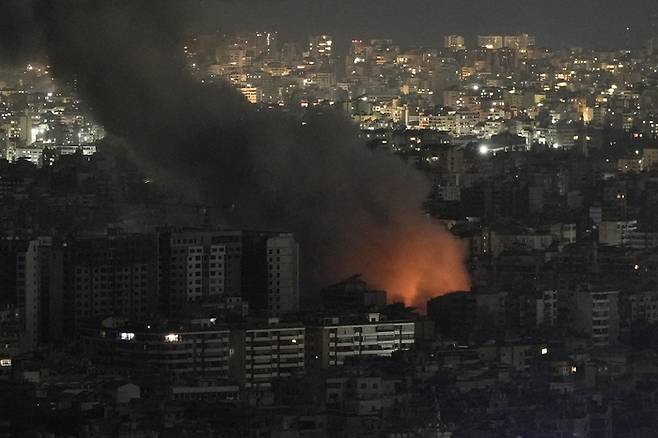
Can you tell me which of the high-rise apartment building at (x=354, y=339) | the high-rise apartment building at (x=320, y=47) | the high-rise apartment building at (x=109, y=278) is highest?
the high-rise apartment building at (x=320, y=47)

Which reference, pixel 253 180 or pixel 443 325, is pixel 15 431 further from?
pixel 253 180

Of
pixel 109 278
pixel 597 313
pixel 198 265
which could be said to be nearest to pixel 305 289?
pixel 198 265

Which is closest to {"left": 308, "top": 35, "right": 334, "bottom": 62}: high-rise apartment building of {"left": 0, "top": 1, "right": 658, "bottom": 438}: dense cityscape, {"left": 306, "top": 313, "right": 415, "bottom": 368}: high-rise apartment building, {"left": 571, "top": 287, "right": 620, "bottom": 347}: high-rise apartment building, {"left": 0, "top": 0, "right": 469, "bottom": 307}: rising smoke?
{"left": 0, "top": 1, "right": 658, "bottom": 438}: dense cityscape

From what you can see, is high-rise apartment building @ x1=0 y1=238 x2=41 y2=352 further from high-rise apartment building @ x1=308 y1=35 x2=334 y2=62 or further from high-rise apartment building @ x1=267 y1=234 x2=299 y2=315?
high-rise apartment building @ x1=308 y1=35 x2=334 y2=62

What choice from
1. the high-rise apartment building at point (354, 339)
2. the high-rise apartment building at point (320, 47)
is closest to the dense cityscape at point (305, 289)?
the high-rise apartment building at point (354, 339)

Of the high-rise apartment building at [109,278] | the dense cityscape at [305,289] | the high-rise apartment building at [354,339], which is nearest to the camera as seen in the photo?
the dense cityscape at [305,289]

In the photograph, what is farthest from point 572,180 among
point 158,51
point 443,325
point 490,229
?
point 443,325

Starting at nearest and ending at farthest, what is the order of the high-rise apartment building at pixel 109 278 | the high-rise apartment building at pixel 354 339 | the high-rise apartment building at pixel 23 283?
the high-rise apartment building at pixel 354 339
the high-rise apartment building at pixel 23 283
the high-rise apartment building at pixel 109 278

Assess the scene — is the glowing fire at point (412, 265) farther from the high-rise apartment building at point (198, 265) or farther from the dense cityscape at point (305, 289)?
the high-rise apartment building at point (198, 265)
